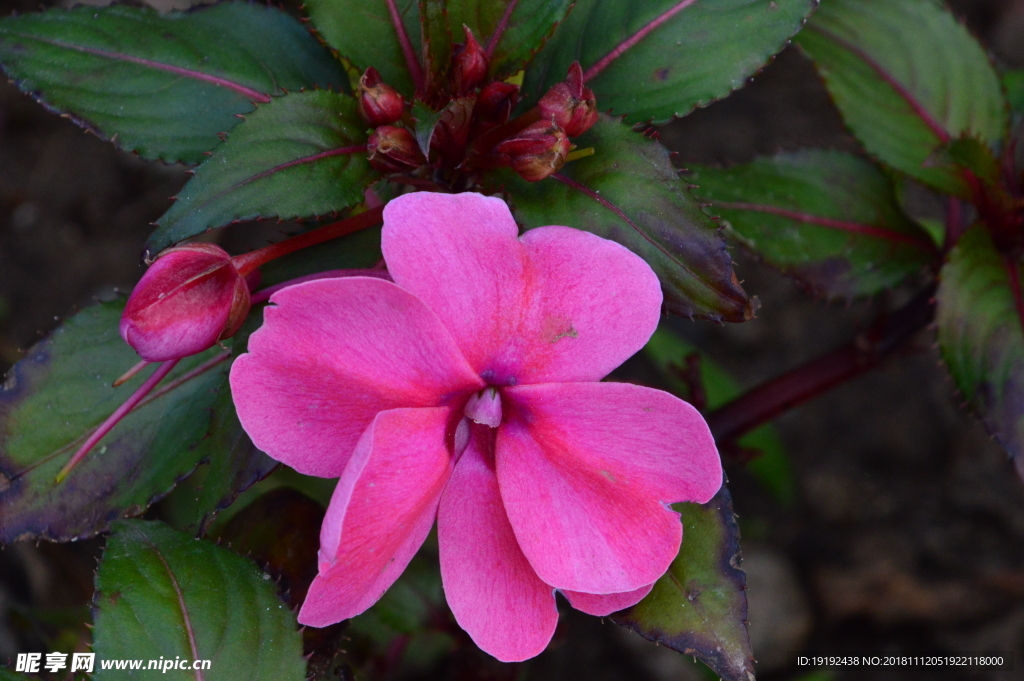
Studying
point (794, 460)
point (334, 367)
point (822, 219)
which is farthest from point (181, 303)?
point (794, 460)

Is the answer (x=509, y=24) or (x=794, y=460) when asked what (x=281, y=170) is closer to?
(x=509, y=24)

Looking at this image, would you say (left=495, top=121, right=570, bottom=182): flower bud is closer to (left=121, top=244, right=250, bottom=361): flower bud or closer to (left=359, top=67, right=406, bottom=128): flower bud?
(left=359, top=67, right=406, bottom=128): flower bud

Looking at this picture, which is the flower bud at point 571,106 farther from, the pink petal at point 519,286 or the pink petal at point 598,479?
the pink petal at point 598,479

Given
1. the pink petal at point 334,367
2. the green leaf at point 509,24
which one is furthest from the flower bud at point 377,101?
the pink petal at point 334,367

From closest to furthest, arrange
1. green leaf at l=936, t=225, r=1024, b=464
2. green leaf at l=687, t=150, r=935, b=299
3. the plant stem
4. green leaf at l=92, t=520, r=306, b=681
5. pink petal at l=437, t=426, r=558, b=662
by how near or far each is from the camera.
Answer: pink petal at l=437, t=426, r=558, b=662 → green leaf at l=92, t=520, r=306, b=681 → green leaf at l=936, t=225, r=1024, b=464 → green leaf at l=687, t=150, r=935, b=299 → the plant stem

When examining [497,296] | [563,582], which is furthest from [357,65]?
[563,582]

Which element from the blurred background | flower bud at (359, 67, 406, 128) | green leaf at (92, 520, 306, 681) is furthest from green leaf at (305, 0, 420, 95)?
the blurred background

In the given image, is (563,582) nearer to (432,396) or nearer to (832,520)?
(432,396)
